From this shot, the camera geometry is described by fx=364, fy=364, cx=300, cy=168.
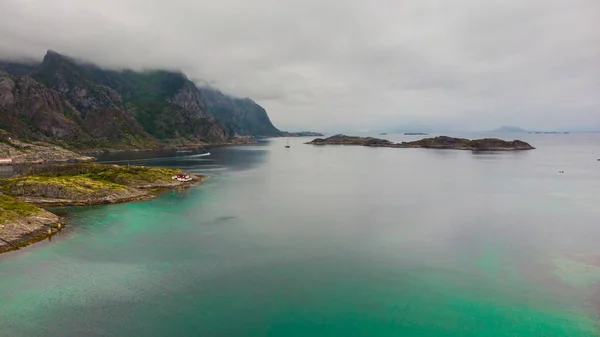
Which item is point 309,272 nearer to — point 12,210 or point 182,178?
point 12,210

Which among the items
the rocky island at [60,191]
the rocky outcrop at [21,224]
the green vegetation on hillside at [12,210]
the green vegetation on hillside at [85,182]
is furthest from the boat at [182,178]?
the green vegetation on hillside at [12,210]

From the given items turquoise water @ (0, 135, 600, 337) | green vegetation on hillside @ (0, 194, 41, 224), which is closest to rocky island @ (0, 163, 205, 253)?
green vegetation on hillside @ (0, 194, 41, 224)

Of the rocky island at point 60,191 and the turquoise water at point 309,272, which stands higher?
the rocky island at point 60,191

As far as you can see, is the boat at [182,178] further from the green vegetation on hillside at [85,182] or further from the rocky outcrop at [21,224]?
the rocky outcrop at [21,224]

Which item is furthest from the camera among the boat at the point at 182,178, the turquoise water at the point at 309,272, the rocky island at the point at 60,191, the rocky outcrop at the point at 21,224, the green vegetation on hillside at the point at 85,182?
the boat at the point at 182,178

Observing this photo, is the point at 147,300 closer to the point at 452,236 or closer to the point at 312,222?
the point at 312,222

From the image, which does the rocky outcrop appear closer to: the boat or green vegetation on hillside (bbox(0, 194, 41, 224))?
green vegetation on hillside (bbox(0, 194, 41, 224))
